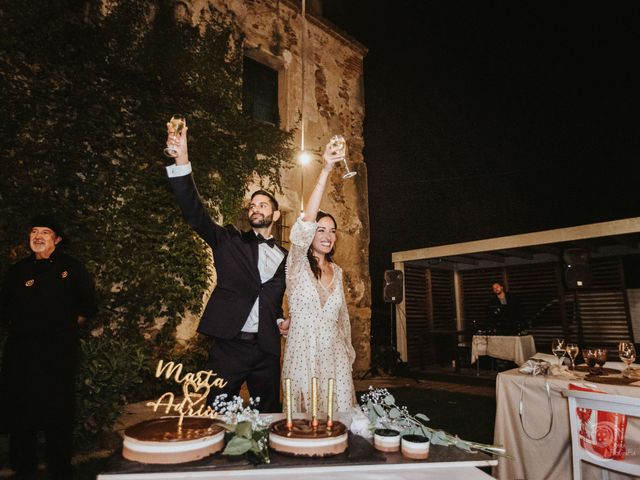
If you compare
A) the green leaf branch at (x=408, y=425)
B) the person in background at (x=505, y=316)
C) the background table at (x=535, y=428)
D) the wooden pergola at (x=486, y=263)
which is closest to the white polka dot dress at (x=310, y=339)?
the green leaf branch at (x=408, y=425)

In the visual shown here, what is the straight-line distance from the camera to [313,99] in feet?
28.4

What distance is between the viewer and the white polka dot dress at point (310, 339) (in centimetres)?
234

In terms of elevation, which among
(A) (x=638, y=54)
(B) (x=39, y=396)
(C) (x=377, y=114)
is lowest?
(B) (x=39, y=396)

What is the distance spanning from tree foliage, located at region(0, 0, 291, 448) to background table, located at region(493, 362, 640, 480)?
3673 mm

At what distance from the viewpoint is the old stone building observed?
25.8 feet

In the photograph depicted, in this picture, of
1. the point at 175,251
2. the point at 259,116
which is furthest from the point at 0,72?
the point at 259,116

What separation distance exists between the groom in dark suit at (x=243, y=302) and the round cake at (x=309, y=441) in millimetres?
1138

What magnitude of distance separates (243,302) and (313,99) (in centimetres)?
709

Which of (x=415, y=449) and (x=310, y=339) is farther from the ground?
(x=310, y=339)

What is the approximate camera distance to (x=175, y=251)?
5895 mm

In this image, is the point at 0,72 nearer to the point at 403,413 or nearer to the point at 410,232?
the point at 403,413

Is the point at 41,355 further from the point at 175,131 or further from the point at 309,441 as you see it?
the point at 309,441

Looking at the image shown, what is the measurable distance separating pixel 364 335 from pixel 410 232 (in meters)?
6.67

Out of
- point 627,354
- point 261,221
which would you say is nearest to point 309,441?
point 261,221
